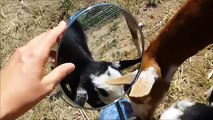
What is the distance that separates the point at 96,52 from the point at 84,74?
182 mm

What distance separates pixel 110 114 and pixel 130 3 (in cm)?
118

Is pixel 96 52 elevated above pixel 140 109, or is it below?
above

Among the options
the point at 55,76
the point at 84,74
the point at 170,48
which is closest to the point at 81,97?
the point at 84,74

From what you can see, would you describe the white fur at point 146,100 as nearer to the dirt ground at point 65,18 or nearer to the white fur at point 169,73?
the white fur at point 169,73

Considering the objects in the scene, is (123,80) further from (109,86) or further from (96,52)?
(96,52)

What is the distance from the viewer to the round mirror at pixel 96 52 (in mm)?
1825

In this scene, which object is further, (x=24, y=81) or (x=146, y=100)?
(x=146, y=100)

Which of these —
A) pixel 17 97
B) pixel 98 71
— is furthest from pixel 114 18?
pixel 17 97

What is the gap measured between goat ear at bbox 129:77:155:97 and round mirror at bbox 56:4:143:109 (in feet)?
0.52

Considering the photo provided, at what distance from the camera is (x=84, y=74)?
1.96m

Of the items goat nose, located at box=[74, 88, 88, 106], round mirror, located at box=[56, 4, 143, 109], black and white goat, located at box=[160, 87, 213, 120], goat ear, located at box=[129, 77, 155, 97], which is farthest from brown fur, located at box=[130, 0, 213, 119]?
goat nose, located at box=[74, 88, 88, 106]

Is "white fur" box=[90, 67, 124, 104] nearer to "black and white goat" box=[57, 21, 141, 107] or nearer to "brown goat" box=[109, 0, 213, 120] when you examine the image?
"black and white goat" box=[57, 21, 141, 107]

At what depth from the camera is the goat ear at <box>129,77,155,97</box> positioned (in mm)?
2521

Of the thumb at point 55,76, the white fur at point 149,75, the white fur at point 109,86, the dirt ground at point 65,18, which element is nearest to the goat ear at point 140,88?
the white fur at point 149,75
